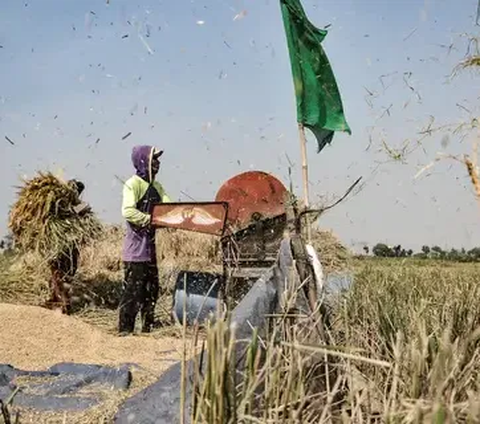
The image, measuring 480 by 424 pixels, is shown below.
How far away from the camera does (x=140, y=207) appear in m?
7.59

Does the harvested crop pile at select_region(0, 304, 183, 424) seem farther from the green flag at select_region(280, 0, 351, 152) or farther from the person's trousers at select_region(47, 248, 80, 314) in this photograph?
the green flag at select_region(280, 0, 351, 152)

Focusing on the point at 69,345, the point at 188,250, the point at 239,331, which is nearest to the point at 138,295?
the point at 69,345

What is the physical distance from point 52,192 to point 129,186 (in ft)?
3.70

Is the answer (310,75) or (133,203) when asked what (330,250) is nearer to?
(133,203)

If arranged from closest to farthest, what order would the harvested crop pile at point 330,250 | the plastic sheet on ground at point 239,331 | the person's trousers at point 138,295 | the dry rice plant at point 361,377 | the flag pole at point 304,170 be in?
1. the dry rice plant at point 361,377
2. the plastic sheet on ground at point 239,331
3. the flag pole at point 304,170
4. the person's trousers at point 138,295
5. the harvested crop pile at point 330,250

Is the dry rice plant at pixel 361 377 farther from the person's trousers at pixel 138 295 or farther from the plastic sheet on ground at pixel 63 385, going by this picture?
the person's trousers at pixel 138 295

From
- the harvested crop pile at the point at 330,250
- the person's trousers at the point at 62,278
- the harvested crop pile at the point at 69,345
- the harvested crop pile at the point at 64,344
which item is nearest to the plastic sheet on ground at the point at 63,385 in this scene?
the harvested crop pile at the point at 69,345

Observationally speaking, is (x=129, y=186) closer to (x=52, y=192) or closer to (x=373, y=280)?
(x=52, y=192)

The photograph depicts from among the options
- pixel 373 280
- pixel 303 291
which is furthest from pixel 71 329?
pixel 303 291

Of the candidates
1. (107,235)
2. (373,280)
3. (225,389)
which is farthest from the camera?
(107,235)

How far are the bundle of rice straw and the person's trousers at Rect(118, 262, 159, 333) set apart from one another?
3.22ft

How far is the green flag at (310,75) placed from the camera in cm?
505

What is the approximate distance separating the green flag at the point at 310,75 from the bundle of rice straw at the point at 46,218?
143 inches

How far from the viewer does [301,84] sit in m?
5.11
